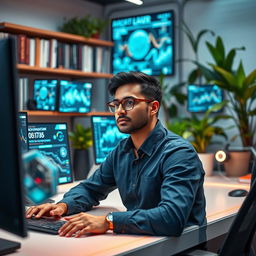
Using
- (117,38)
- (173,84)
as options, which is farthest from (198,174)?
(117,38)

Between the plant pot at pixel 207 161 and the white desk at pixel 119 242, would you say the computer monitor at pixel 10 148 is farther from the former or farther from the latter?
the plant pot at pixel 207 161

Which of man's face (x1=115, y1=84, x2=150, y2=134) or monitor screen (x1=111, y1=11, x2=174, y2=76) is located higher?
monitor screen (x1=111, y1=11, x2=174, y2=76)

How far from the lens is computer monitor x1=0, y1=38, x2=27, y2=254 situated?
913 millimetres

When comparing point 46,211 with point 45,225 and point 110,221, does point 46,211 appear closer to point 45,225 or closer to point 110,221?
point 45,225

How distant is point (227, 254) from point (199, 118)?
8.79 feet

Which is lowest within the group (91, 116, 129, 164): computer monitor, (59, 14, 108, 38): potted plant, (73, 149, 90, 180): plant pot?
(73, 149, 90, 180): plant pot

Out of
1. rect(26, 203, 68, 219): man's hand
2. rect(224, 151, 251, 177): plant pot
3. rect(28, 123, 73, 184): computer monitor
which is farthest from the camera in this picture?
rect(224, 151, 251, 177): plant pot

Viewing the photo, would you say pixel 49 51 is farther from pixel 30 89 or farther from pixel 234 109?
pixel 234 109

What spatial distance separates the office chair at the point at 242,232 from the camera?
4.80 ft

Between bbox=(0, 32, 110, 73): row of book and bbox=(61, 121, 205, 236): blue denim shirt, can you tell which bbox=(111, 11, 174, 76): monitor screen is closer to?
bbox=(0, 32, 110, 73): row of book

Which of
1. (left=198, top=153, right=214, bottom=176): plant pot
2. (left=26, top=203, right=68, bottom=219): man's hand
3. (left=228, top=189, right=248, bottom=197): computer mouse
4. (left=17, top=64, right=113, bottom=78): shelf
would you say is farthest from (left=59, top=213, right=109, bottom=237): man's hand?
(left=17, top=64, right=113, bottom=78): shelf

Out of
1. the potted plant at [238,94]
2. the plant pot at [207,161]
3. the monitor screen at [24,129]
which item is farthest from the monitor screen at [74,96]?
the monitor screen at [24,129]

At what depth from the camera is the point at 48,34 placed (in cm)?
397

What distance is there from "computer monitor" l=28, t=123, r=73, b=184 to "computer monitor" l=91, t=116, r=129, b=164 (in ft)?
1.38
